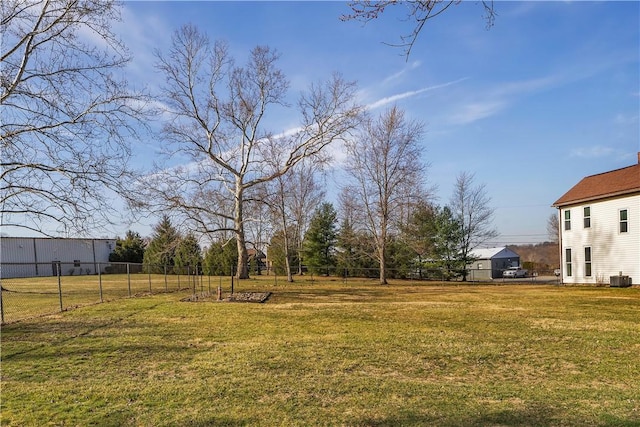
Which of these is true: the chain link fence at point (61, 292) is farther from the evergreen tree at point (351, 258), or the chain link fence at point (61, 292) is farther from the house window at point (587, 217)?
the house window at point (587, 217)

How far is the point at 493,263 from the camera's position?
2287 inches

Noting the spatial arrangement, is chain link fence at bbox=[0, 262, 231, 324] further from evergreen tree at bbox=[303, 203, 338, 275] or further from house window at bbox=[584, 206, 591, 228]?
house window at bbox=[584, 206, 591, 228]

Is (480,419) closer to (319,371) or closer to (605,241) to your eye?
(319,371)

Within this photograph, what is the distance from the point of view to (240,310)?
1332cm

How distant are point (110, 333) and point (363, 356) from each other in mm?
5336

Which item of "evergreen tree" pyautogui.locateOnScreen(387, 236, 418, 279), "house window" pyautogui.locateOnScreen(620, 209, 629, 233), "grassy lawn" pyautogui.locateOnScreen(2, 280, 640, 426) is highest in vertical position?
"house window" pyautogui.locateOnScreen(620, 209, 629, 233)

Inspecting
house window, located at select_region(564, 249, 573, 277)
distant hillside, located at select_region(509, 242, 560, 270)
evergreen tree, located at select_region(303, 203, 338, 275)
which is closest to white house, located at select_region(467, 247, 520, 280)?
distant hillside, located at select_region(509, 242, 560, 270)

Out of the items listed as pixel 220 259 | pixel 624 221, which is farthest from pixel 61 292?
pixel 624 221

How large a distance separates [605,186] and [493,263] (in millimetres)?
33494

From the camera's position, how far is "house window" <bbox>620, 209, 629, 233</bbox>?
24141 mm

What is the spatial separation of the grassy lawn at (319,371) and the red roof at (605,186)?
55.0 feet

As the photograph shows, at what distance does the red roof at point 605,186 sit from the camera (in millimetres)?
24259

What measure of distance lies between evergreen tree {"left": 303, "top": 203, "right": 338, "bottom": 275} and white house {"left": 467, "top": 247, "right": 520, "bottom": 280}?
2069 centimetres

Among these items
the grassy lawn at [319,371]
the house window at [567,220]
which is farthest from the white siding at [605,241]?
the grassy lawn at [319,371]
